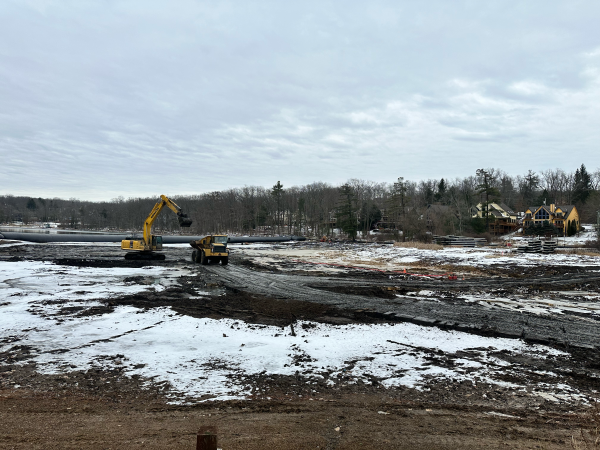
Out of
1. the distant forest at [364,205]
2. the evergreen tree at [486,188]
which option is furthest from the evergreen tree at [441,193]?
the evergreen tree at [486,188]

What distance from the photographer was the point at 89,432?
15.6ft

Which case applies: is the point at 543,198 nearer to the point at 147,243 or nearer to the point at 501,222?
the point at 501,222

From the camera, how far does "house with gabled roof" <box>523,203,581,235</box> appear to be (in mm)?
60709

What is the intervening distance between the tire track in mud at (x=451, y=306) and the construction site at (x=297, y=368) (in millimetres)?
98

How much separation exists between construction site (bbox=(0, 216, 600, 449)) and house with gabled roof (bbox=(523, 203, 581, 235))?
54.1 metres

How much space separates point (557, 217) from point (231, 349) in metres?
73.8

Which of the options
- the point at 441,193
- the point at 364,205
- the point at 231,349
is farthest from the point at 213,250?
the point at 441,193

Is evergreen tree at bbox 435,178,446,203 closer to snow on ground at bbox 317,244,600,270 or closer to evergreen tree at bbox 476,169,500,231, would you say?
evergreen tree at bbox 476,169,500,231

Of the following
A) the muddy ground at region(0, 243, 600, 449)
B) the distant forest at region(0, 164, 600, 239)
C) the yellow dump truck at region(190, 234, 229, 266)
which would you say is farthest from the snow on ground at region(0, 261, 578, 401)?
the distant forest at region(0, 164, 600, 239)

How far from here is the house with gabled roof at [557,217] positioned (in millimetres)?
60709

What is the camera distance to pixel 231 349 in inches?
330

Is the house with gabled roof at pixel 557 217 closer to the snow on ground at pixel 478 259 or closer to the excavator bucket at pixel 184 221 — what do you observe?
the snow on ground at pixel 478 259

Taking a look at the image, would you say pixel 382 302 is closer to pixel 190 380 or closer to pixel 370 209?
pixel 190 380

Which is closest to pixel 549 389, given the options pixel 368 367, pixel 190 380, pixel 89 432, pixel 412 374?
pixel 412 374
